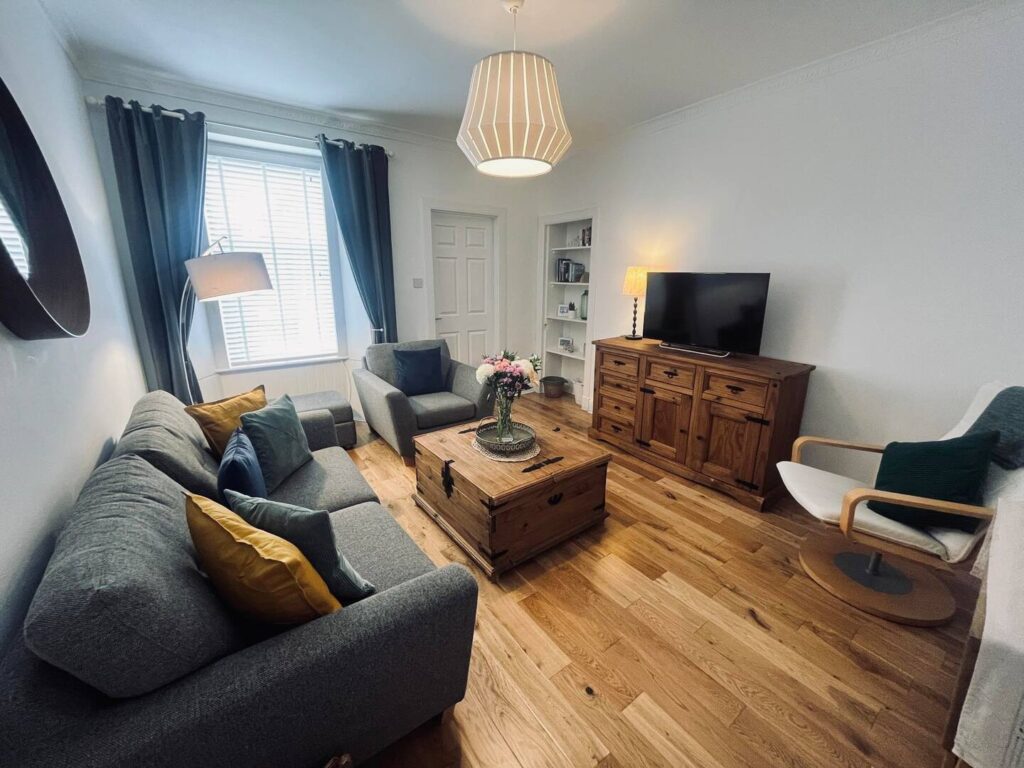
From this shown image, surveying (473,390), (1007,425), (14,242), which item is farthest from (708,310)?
(14,242)

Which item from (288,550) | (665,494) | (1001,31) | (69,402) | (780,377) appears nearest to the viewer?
(288,550)

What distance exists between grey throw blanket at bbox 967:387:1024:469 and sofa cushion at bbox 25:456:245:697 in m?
2.64

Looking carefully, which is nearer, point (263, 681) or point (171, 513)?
point (263, 681)

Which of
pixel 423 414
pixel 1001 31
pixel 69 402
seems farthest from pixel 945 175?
pixel 69 402

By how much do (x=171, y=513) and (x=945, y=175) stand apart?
362cm

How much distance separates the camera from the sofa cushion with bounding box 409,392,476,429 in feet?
10.2

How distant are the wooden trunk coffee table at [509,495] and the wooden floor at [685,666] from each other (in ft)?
0.35

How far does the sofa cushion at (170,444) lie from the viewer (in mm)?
1396

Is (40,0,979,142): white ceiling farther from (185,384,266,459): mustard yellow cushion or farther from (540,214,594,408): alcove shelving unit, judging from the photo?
(185,384,266,459): mustard yellow cushion


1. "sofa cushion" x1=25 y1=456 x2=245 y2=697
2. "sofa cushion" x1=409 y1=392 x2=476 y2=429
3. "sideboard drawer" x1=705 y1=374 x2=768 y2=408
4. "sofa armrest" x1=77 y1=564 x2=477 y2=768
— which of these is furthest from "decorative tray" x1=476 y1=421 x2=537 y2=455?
"sofa cushion" x1=25 y1=456 x2=245 y2=697

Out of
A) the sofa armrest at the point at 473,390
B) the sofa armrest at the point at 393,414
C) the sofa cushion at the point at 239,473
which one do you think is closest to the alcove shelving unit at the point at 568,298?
the sofa armrest at the point at 473,390

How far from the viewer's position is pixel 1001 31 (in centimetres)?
189

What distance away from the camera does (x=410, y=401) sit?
320 cm

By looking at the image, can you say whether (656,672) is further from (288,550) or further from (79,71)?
(79,71)
